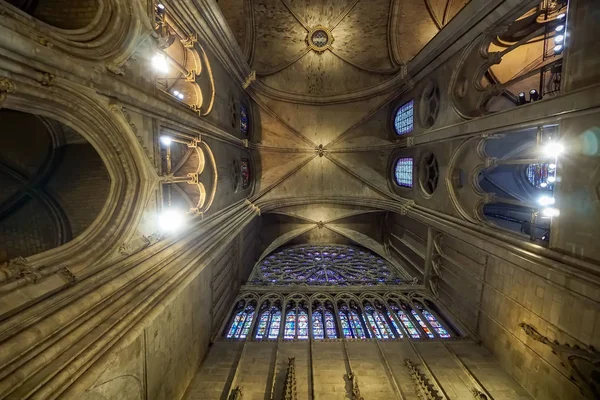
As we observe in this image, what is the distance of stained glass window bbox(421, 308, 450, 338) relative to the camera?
8016 millimetres

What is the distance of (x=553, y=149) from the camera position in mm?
4855

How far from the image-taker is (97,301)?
3.61m

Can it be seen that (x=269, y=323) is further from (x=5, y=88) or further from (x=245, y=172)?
(x=5, y=88)

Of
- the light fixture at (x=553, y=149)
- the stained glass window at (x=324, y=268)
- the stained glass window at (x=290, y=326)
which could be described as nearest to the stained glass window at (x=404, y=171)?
the stained glass window at (x=324, y=268)

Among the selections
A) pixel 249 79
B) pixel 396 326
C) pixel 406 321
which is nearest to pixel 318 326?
pixel 396 326

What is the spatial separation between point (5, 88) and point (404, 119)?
11.8m

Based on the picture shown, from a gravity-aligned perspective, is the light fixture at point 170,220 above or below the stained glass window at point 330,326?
above

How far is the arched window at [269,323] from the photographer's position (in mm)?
8023

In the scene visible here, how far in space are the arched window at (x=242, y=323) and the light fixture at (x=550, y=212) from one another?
24.7ft

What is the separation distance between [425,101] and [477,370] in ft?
26.9

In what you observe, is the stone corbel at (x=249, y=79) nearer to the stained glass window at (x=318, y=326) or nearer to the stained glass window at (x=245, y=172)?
the stained glass window at (x=245, y=172)

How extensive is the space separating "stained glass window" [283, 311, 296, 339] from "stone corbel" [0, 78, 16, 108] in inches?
292

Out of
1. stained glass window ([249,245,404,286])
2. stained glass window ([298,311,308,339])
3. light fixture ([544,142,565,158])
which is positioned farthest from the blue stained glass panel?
light fixture ([544,142,565,158])

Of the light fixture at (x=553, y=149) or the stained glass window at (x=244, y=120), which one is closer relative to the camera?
the light fixture at (x=553, y=149)
